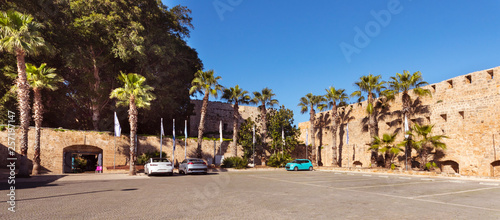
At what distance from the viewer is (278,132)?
130 feet

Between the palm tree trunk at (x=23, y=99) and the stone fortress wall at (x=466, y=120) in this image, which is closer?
the palm tree trunk at (x=23, y=99)

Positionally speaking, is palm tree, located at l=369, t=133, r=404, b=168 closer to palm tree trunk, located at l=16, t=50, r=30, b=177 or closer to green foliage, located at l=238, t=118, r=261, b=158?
green foliage, located at l=238, t=118, r=261, b=158

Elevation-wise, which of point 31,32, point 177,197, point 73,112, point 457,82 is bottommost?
point 177,197

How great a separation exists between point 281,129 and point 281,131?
30 cm

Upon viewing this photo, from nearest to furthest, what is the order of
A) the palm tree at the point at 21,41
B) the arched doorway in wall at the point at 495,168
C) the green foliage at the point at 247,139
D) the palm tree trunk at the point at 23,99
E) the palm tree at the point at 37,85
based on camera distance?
the palm tree at the point at 21,41 → the palm tree trunk at the point at 23,99 → the palm tree at the point at 37,85 → the arched doorway in wall at the point at 495,168 → the green foliage at the point at 247,139

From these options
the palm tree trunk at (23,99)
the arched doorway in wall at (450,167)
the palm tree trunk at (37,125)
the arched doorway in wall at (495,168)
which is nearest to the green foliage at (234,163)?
the palm tree trunk at (37,125)

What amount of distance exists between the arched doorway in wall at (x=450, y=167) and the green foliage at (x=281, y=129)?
680 inches

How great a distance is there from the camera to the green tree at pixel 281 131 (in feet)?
127

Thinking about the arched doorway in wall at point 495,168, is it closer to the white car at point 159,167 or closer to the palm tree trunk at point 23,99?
the white car at point 159,167

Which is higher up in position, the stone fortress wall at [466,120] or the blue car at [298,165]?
the stone fortress wall at [466,120]

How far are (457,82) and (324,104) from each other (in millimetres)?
15675

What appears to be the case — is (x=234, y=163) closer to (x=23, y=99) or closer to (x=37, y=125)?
(x=37, y=125)

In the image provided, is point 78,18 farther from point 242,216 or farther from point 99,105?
point 242,216

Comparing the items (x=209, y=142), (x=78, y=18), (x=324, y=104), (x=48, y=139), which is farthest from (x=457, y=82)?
(x=48, y=139)
